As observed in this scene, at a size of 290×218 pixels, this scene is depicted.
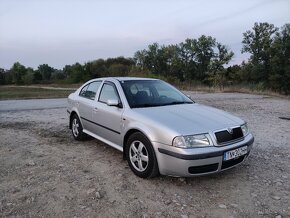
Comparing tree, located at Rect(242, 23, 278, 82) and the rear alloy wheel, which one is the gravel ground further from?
tree, located at Rect(242, 23, 278, 82)

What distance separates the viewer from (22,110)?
11.4m

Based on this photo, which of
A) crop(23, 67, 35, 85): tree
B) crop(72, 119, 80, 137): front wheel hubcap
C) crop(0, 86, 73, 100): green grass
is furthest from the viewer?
crop(23, 67, 35, 85): tree

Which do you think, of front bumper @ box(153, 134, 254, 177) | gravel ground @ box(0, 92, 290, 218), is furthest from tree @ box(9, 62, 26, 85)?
front bumper @ box(153, 134, 254, 177)

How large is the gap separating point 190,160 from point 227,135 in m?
0.69

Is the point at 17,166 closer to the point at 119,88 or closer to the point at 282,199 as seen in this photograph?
the point at 119,88

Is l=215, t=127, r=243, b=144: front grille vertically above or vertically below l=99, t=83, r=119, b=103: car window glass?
below

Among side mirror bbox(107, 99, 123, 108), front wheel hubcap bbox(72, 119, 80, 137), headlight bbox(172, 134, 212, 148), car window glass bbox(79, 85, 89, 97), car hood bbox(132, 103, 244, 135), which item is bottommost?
front wheel hubcap bbox(72, 119, 80, 137)

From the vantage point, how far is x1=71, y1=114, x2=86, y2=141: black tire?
612cm

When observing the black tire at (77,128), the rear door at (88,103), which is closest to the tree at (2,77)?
the black tire at (77,128)

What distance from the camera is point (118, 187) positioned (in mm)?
3910

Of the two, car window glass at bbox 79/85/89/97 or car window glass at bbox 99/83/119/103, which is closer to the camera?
car window glass at bbox 99/83/119/103

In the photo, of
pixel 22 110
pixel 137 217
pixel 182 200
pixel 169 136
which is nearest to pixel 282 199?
pixel 182 200

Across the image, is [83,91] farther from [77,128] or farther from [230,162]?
[230,162]

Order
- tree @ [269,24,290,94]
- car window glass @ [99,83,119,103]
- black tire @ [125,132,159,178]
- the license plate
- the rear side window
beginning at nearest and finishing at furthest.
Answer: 1. the license plate
2. black tire @ [125,132,159,178]
3. car window glass @ [99,83,119,103]
4. the rear side window
5. tree @ [269,24,290,94]
